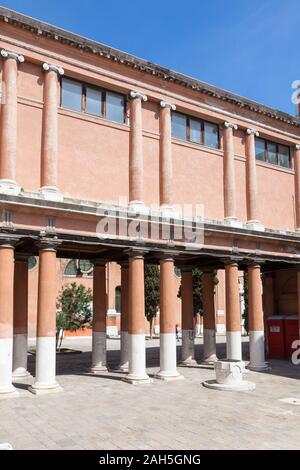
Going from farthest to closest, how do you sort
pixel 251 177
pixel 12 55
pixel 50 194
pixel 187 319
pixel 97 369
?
1. pixel 187 319
2. pixel 251 177
3. pixel 97 369
4. pixel 50 194
5. pixel 12 55

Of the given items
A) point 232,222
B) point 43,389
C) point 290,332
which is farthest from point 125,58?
point 290,332

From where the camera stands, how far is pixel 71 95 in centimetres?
1878

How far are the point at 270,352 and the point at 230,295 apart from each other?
309 inches

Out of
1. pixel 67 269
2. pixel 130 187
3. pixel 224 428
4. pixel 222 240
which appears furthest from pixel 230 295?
pixel 67 269

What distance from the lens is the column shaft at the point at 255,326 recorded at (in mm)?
22891

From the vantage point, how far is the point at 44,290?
1672cm

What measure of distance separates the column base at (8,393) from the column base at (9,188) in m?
6.32

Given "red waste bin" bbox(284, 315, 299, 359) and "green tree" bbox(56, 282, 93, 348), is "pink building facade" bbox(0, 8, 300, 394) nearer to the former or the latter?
"red waste bin" bbox(284, 315, 299, 359)

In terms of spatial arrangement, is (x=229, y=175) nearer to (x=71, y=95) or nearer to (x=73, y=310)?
(x=71, y=95)

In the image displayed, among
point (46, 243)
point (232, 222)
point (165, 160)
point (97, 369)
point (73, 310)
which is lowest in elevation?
point (97, 369)

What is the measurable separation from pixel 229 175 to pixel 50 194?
9.66 metres

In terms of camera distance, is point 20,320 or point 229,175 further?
point 229,175

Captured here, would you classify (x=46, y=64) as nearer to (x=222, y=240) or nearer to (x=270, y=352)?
(x=222, y=240)
